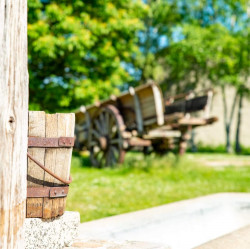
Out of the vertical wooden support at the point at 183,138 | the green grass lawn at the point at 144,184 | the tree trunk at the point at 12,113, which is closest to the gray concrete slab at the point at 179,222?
Result: the tree trunk at the point at 12,113

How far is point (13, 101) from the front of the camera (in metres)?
2.04

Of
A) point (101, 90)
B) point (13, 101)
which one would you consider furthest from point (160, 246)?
point (101, 90)

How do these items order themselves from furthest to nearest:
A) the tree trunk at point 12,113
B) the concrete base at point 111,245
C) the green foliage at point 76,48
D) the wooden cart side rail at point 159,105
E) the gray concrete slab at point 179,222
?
the green foliage at point 76,48 < the wooden cart side rail at point 159,105 < the gray concrete slab at point 179,222 < the concrete base at point 111,245 < the tree trunk at point 12,113

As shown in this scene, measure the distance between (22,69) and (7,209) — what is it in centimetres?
66

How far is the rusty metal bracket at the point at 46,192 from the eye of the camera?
250cm

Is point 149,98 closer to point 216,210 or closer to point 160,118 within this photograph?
point 160,118

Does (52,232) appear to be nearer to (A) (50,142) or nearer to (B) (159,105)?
(A) (50,142)

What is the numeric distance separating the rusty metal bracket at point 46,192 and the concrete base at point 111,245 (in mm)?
335

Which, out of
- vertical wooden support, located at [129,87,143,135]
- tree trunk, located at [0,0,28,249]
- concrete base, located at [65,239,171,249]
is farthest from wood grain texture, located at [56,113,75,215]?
vertical wooden support, located at [129,87,143,135]

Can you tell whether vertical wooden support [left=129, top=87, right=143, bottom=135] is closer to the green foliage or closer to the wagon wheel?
the wagon wheel

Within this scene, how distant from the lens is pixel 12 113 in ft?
6.70

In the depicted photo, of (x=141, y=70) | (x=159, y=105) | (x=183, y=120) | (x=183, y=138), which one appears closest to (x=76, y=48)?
(x=183, y=138)

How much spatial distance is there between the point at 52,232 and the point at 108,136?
755cm

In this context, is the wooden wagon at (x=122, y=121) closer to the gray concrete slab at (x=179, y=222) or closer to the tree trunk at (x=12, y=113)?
the gray concrete slab at (x=179, y=222)
